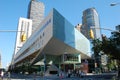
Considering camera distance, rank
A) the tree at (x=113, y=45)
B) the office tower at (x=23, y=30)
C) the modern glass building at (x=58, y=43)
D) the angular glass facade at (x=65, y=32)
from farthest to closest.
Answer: the modern glass building at (x=58, y=43) < the angular glass facade at (x=65, y=32) < the tree at (x=113, y=45) < the office tower at (x=23, y=30)

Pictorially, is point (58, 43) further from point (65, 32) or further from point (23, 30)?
point (23, 30)

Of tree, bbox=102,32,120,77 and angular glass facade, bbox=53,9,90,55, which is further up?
angular glass facade, bbox=53,9,90,55

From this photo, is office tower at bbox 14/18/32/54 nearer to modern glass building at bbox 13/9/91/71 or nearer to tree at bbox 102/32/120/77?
tree at bbox 102/32/120/77

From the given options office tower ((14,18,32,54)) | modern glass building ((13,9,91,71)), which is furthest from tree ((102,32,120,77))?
modern glass building ((13,9,91,71))

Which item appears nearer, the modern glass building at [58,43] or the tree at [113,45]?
the tree at [113,45]

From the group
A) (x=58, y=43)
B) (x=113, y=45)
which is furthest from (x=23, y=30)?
(x=58, y=43)

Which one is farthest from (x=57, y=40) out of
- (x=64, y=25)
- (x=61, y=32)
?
(x=64, y=25)

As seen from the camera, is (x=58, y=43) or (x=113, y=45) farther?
(x=58, y=43)

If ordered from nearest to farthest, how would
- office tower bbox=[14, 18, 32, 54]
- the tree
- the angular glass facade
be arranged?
1. office tower bbox=[14, 18, 32, 54]
2. the tree
3. the angular glass facade

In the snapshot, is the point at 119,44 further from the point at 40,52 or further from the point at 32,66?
the point at 32,66

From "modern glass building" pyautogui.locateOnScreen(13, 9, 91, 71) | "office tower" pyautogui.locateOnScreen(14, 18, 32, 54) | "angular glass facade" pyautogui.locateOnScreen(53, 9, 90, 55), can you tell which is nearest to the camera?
"office tower" pyautogui.locateOnScreen(14, 18, 32, 54)

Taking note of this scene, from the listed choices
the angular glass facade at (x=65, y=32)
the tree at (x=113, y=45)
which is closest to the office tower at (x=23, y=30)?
the tree at (x=113, y=45)

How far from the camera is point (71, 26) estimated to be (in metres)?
73.6

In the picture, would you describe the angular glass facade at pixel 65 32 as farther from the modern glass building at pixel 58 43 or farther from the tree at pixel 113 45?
the tree at pixel 113 45
